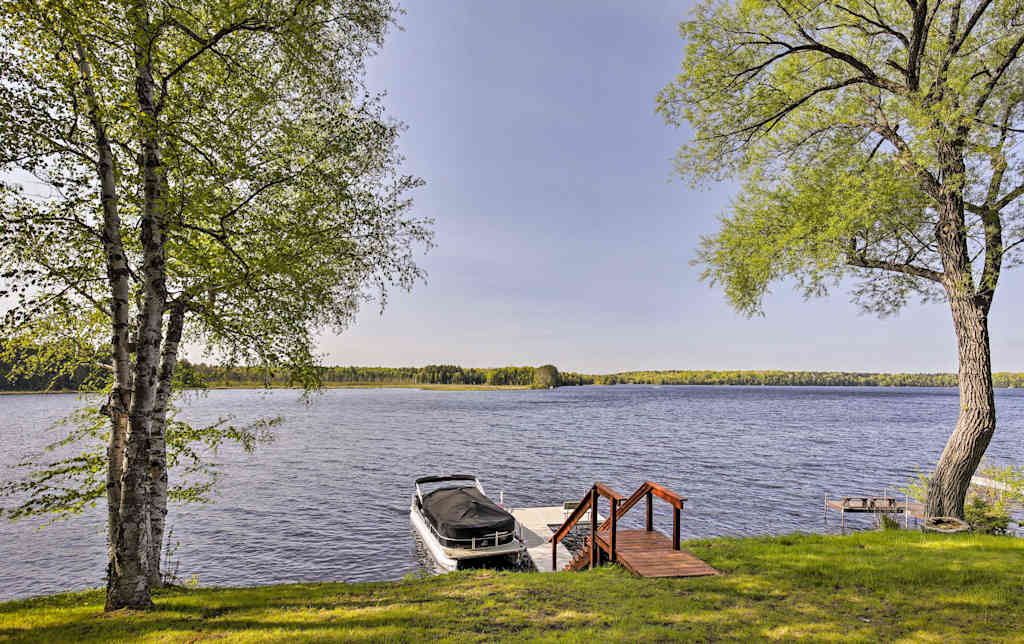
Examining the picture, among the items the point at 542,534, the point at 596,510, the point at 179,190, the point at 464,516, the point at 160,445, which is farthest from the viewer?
the point at 542,534

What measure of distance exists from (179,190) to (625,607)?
9.46m

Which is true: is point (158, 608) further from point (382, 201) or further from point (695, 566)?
point (695, 566)

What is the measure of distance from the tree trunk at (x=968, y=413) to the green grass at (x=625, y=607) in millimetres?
2419

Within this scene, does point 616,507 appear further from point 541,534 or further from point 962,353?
point 541,534

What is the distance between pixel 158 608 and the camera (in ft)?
24.5

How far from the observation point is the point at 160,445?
8.97 m

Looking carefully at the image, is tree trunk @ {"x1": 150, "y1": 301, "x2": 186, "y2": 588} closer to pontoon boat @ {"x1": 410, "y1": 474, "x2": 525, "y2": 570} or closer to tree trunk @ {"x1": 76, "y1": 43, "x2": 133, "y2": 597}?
tree trunk @ {"x1": 76, "y1": 43, "x2": 133, "y2": 597}

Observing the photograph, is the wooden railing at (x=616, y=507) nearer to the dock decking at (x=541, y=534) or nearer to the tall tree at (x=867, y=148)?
the dock decking at (x=541, y=534)

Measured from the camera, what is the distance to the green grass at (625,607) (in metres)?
6.01

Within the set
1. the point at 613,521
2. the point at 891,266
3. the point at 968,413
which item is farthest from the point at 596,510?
the point at 891,266

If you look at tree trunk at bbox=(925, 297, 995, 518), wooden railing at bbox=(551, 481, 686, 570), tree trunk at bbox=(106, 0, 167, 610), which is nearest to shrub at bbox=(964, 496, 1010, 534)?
tree trunk at bbox=(925, 297, 995, 518)

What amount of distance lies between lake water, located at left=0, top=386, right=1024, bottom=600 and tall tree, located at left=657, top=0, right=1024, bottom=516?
12258 mm

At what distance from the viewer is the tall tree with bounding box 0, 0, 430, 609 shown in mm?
7078

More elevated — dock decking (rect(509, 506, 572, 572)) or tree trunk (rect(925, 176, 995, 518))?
tree trunk (rect(925, 176, 995, 518))
